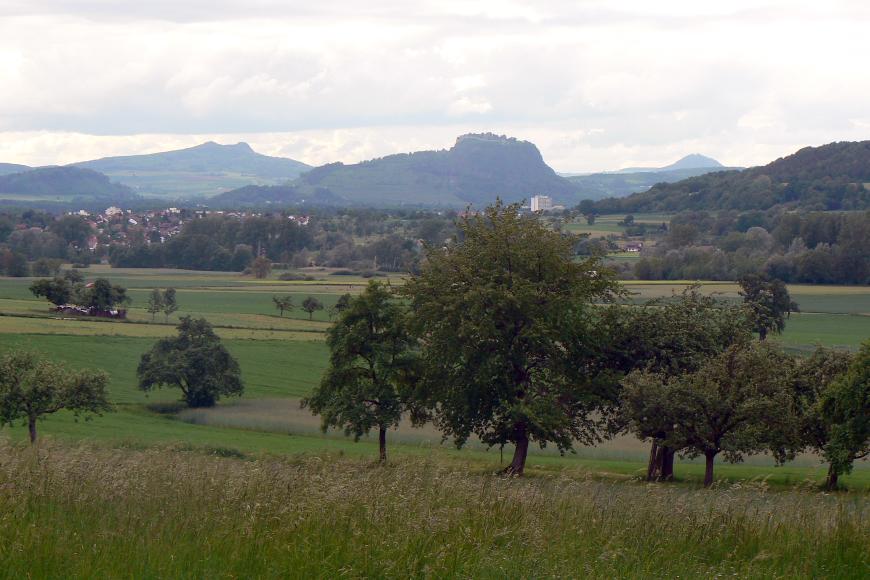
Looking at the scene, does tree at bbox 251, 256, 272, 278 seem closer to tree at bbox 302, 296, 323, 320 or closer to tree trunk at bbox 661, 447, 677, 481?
tree at bbox 302, 296, 323, 320

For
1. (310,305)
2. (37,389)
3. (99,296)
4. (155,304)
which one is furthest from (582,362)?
(155,304)

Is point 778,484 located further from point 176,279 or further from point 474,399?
point 176,279

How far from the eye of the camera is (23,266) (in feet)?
490

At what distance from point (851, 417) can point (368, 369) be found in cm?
1962

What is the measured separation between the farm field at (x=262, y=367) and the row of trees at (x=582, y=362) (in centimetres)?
161

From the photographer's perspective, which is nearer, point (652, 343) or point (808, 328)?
point (652, 343)

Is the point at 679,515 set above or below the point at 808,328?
above

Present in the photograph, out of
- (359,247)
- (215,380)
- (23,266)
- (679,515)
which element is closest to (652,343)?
(679,515)

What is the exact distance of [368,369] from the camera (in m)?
39.8

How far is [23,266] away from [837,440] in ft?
477

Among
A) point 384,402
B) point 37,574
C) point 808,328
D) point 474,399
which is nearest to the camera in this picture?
point 37,574

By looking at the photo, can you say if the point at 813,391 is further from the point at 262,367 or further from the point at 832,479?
the point at 262,367

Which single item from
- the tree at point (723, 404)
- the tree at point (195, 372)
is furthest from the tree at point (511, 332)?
the tree at point (195, 372)

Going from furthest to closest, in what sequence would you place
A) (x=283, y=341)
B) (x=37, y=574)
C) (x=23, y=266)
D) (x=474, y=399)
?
(x=23, y=266) < (x=283, y=341) < (x=474, y=399) < (x=37, y=574)
